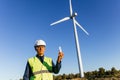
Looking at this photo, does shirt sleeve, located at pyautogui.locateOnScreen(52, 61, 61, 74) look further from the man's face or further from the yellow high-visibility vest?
the man's face

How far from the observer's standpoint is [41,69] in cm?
684

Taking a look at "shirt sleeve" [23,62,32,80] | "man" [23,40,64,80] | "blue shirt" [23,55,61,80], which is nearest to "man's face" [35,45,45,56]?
"man" [23,40,64,80]

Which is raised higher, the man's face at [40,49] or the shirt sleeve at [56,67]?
the man's face at [40,49]

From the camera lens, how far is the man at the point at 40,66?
677cm

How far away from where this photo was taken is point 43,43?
6.89 metres

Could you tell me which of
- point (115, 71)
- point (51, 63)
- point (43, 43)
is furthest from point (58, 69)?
point (115, 71)

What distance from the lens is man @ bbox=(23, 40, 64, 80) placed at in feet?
22.2

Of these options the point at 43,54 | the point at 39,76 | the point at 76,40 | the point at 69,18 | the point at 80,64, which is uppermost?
the point at 69,18

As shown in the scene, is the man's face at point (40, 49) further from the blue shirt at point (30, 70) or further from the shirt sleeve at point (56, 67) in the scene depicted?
the shirt sleeve at point (56, 67)

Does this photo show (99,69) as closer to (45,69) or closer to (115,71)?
(115,71)

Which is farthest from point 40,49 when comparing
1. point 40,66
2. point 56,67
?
point 56,67

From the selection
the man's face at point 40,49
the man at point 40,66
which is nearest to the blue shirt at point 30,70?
the man at point 40,66

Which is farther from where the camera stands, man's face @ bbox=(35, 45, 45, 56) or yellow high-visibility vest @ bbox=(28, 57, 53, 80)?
man's face @ bbox=(35, 45, 45, 56)

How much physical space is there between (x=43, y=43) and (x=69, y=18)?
28629 millimetres
